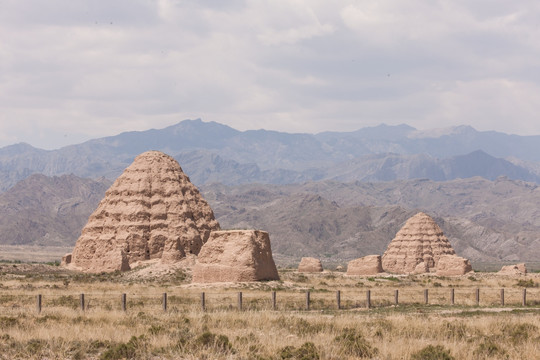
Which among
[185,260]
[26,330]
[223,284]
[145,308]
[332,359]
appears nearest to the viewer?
[332,359]

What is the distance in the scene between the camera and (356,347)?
66.5 feet

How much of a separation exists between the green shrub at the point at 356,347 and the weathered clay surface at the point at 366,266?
175 ft

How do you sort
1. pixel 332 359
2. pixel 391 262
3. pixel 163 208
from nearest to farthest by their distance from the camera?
pixel 332 359, pixel 163 208, pixel 391 262

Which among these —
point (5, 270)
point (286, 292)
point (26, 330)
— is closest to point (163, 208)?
point (5, 270)

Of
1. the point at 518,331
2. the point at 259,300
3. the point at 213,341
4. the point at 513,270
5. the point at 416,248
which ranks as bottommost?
the point at 513,270

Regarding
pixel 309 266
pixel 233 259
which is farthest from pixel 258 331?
pixel 309 266

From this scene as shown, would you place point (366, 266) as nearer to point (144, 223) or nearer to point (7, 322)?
point (144, 223)

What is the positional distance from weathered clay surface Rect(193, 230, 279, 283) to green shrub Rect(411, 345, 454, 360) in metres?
28.8

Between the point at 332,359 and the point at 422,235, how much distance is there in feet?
244

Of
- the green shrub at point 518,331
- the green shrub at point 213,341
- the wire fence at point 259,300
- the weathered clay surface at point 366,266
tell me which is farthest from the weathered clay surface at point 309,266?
the green shrub at point 213,341

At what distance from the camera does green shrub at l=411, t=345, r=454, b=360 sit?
19406 millimetres

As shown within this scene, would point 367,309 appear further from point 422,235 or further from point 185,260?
point 422,235

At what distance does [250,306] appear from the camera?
111 feet

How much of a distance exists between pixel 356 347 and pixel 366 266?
54.8 metres
